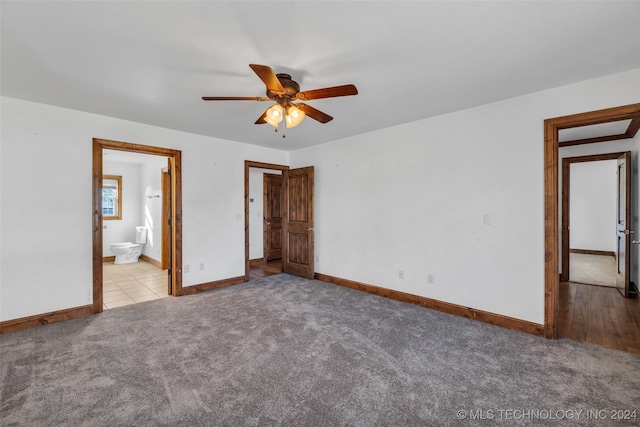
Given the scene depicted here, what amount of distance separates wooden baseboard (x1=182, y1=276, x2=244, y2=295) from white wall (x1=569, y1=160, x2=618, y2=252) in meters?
8.69

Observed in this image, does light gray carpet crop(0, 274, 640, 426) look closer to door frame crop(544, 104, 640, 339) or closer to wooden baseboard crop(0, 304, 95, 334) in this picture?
wooden baseboard crop(0, 304, 95, 334)

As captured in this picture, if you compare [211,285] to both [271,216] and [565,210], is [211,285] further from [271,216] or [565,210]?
[565,210]

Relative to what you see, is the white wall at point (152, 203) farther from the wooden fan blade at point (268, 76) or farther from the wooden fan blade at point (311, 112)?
the wooden fan blade at point (268, 76)

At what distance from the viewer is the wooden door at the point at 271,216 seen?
272 inches

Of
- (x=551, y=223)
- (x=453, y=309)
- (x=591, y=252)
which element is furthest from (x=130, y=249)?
(x=591, y=252)

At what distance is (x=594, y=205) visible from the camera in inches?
293

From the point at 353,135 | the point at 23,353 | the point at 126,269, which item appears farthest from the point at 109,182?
the point at 353,135

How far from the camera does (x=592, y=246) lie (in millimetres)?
7504

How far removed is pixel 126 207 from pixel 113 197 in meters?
0.37

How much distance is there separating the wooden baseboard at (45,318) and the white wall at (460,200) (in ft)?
11.6

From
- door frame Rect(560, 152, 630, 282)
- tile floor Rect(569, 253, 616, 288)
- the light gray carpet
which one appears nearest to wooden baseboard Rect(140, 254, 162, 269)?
the light gray carpet

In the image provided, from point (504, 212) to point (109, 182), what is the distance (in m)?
8.19

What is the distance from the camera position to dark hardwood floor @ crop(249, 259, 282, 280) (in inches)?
218

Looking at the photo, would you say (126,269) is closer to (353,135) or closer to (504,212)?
(353,135)
